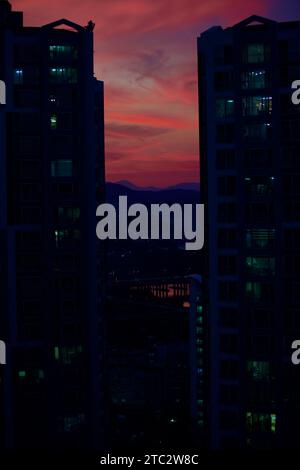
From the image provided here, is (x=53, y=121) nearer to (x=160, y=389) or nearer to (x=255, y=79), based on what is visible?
(x=255, y=79)

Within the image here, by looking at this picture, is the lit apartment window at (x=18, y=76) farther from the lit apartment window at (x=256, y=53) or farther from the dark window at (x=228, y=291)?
the dark window at (x=228, y=291)

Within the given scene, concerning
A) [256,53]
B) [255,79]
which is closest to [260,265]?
[255,79]

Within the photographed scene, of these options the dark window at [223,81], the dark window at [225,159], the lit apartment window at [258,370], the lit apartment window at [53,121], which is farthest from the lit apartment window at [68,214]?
the lit apartment window at [258,370]

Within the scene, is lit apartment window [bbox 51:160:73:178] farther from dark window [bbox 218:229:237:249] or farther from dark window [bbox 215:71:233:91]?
dark window [bbox 215:71:233:91]
